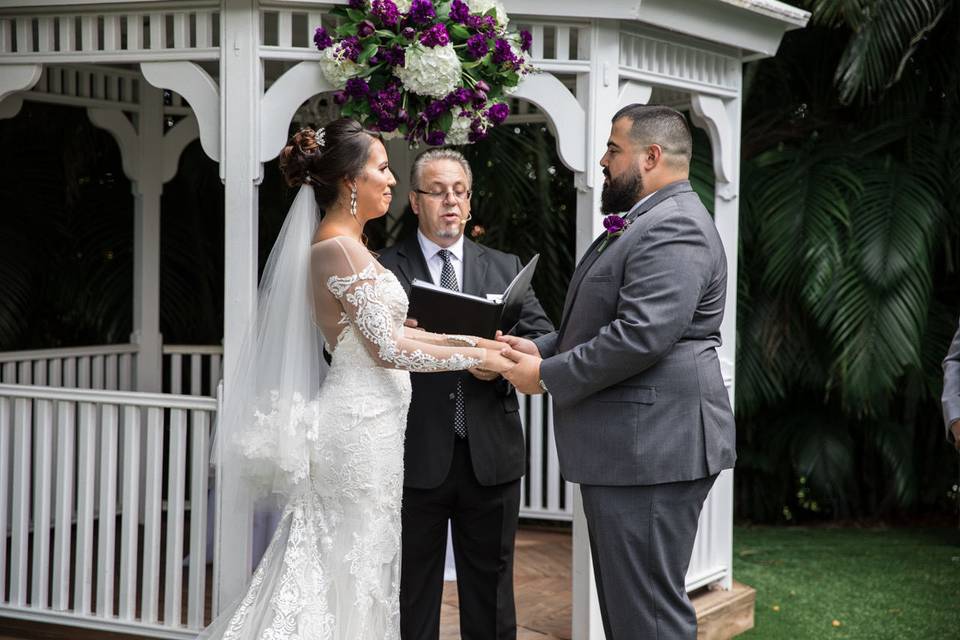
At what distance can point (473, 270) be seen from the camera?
15.1 ft

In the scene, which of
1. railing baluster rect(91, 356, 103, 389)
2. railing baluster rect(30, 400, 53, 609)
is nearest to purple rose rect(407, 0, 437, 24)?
railing baluster rect(30, 400, 53, 609)

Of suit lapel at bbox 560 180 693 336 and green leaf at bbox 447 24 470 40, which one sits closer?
suit lapel at bbox 560 180 693 336

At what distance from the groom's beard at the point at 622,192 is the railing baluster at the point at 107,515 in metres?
2.57

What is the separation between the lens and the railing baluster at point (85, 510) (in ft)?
17.1

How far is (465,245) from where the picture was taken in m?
4.64

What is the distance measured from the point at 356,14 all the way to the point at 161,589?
3.78m

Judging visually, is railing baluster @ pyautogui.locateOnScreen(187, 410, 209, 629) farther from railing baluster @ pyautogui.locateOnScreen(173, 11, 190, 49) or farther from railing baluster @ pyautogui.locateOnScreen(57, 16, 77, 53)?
railing baluster @ pyautogui.locateOnScreen(57, 16, 77, 53)

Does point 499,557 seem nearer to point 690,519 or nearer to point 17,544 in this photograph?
point 690,519

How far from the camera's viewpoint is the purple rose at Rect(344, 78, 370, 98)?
450 centimetres

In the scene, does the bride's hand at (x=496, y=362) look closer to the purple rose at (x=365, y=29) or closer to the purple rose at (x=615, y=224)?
the purple rose at (x=615, y=224)

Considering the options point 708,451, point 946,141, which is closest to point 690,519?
point 708,451

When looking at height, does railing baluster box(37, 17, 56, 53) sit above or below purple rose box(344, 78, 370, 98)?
above

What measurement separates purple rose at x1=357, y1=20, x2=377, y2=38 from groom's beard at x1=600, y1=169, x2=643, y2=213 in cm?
117

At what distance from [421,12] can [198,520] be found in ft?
7.81
